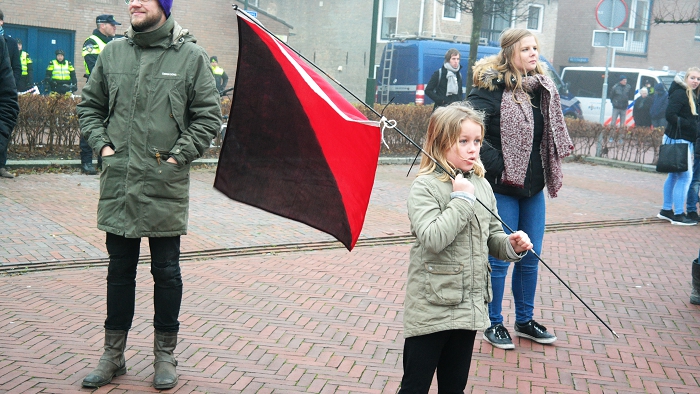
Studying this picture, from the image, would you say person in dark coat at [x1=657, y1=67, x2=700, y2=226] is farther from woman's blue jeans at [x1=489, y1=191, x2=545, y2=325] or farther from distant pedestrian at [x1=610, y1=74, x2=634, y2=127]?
distant pedestrian at [x1=610, y1=74, x2=634, y2=127]

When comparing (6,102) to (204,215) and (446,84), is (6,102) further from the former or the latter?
(446,84)

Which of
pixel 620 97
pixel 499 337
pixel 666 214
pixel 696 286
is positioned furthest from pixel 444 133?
pixel 620 97

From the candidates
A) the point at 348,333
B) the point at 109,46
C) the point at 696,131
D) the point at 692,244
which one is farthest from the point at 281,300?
the point at 696,131

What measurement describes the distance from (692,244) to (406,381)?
6390mm

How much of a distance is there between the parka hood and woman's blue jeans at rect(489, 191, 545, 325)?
2.08 metres

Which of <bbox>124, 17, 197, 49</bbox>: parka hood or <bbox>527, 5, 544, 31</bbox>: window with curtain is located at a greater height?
<bbox>527, 5, 544, 31</bbox>: window with curtain

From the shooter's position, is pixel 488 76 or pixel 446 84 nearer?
pixel 488 76

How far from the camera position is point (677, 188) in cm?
980

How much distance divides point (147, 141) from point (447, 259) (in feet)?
5.14

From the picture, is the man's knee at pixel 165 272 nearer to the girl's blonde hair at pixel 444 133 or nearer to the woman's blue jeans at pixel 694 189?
the girl's blonde hair at pixel 444 133

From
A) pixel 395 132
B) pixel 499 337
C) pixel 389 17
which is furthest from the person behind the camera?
pixel 389 17

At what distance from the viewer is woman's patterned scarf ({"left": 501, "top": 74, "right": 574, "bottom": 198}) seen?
466 cm

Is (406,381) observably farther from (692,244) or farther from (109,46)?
(692,244)

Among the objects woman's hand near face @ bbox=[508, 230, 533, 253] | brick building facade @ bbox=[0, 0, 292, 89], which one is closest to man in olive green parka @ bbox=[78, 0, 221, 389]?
woman's hand near face @ bbox=[508, 230, 533, 253]
